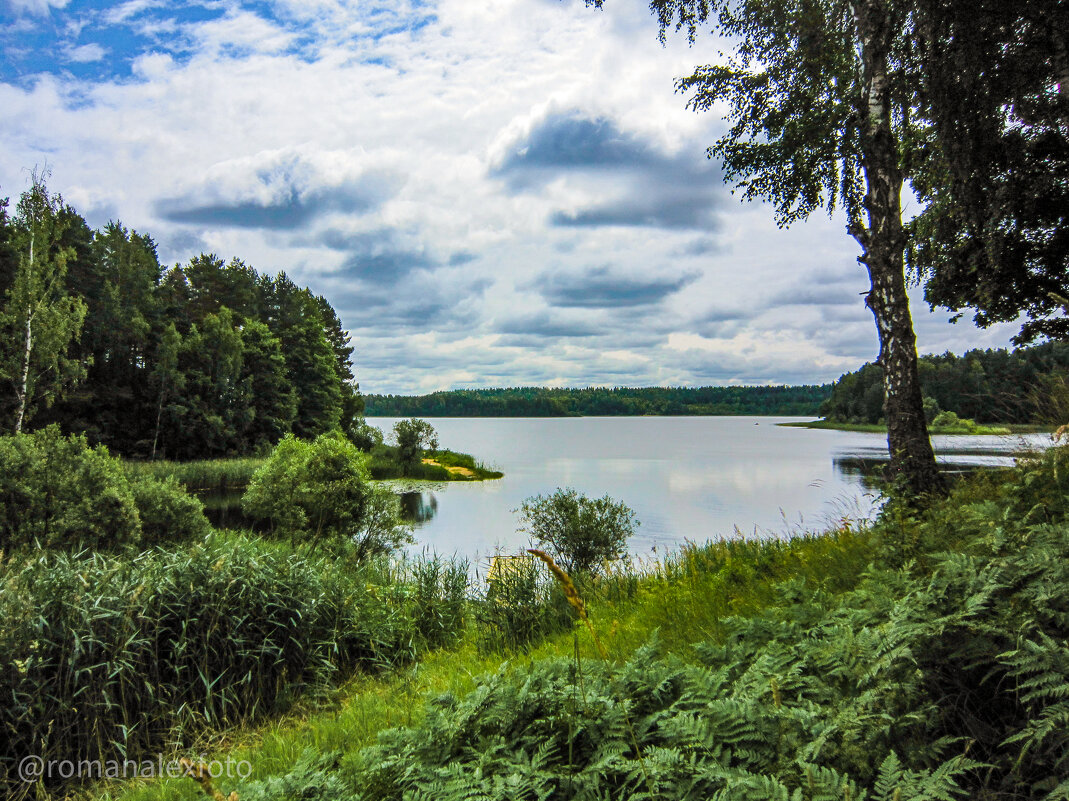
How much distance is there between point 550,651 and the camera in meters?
4.72

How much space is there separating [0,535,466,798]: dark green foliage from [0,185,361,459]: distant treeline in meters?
25.5

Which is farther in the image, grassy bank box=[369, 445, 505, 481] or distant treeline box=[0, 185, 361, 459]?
grassy bank box=[369, 445, 505, 481]

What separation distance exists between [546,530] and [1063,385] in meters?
8.86

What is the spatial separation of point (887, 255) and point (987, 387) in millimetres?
1821

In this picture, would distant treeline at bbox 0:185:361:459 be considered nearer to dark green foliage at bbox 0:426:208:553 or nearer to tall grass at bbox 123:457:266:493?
tall grass at bbox 123:457:266:493

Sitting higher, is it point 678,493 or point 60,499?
point 60,499

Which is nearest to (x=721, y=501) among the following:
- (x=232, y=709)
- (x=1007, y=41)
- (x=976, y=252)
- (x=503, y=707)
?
(x=976, y=252)

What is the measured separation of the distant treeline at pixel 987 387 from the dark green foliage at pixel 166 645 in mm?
6395

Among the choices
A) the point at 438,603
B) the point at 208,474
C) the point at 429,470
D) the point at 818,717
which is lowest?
the point at 429,470

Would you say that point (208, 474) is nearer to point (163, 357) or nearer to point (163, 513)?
point (163, 357)

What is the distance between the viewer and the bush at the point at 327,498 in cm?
1520

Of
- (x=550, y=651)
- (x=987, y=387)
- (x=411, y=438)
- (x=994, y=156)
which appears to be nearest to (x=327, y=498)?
(x=550, y=651)

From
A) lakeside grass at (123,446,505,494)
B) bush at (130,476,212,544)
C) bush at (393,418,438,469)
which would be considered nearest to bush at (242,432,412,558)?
bush at (130,476,212,544)

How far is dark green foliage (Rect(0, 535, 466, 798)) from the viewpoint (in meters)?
4.53
